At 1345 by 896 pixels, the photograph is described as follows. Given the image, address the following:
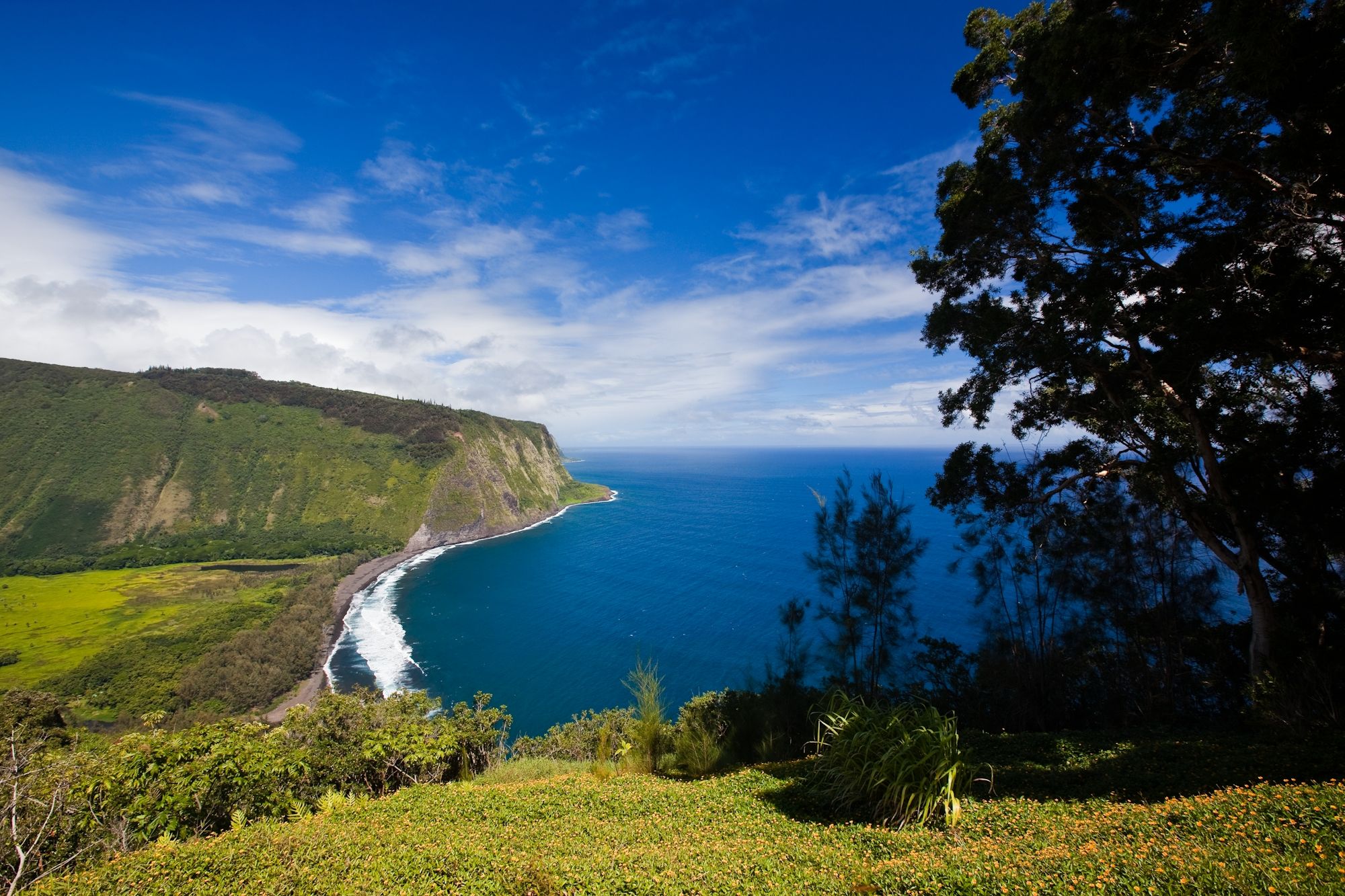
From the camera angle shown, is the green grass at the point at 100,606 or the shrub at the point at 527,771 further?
the green grass at the point at 100,606

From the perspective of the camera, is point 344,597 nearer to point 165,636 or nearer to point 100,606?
point 165,636

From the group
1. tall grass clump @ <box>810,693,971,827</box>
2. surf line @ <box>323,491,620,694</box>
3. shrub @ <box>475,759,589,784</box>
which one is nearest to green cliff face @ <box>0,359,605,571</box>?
surf line @ <box>323,491,620,694</box>

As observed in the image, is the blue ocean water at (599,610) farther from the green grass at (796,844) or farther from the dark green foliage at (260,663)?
the green grass at (796,844)

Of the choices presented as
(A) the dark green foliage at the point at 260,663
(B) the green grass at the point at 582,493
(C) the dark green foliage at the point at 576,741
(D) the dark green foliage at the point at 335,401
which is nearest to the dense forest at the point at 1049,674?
(C) the dark green foliage at the point at 576,741

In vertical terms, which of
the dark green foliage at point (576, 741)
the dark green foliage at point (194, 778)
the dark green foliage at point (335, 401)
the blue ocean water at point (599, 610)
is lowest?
the blue ocean water at point (599, 610)

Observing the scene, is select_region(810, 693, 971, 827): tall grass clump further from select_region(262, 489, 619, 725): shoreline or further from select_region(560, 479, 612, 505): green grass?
select_region(560, 479, 612, 505): green grass

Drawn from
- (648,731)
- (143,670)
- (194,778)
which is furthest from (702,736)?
(143,670)
